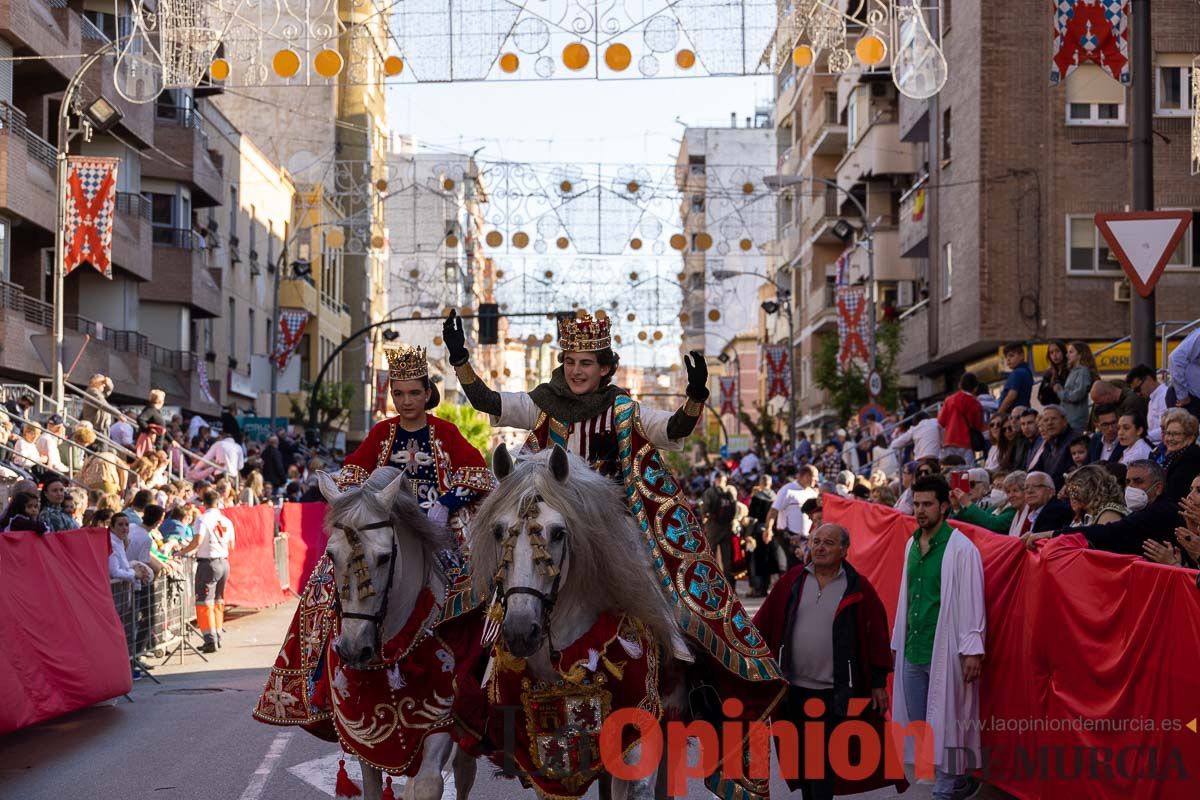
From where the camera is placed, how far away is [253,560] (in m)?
25.8

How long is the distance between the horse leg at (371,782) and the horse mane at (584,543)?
123 centimetres

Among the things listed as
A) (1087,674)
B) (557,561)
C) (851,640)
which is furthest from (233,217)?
(557,561)

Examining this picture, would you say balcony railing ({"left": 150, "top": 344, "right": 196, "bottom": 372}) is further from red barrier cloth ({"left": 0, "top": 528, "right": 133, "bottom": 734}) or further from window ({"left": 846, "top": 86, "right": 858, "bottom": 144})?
red barrier cloth ({"left": 0, "top": 528, "right": 133, "bottom": 734})

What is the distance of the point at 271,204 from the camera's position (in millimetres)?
60031

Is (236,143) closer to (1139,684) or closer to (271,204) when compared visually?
(271,204)

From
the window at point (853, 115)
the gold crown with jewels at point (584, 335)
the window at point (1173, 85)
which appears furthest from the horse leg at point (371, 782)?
the window at point (853, 115)

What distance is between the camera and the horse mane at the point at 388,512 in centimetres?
782

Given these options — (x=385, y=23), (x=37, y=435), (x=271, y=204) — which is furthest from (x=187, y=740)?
(x=271, y=204)

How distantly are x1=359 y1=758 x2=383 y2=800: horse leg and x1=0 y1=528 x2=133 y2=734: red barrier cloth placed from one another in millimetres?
5548

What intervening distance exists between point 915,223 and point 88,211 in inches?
785

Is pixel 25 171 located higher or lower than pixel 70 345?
higher

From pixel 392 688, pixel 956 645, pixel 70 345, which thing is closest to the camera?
pixel 392 688

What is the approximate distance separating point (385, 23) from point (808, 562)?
1247 centimetres

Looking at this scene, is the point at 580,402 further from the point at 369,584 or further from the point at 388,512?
the point at 369,584
